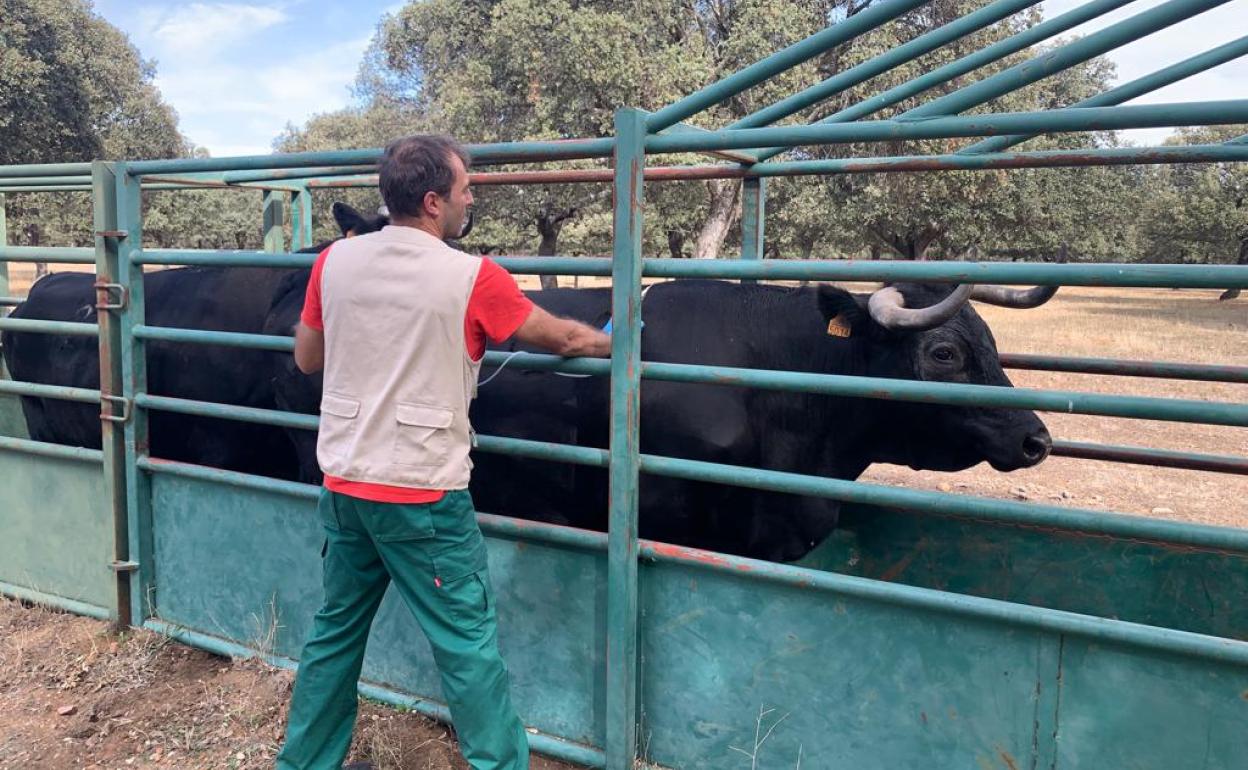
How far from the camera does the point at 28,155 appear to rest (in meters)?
21.8

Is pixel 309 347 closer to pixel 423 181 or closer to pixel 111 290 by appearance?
pixel 423 181

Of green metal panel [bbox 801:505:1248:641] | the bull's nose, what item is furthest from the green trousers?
the bull's nose

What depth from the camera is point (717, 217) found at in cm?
1797

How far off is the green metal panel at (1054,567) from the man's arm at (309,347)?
2.50 meters

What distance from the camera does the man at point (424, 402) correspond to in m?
2.62

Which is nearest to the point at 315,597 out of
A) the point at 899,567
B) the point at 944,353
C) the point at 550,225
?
the point at 899,567

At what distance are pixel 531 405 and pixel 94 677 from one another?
7.10 feet

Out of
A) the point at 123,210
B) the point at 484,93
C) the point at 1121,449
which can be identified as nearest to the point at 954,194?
the point at 484,93

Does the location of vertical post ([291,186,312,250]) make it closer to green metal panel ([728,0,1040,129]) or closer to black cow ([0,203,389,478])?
black cow ([0,203,389,478])

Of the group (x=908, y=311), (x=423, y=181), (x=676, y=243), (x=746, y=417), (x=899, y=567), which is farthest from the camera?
(x=676, y=243)

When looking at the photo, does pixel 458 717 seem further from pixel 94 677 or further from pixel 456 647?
pixel 94 677

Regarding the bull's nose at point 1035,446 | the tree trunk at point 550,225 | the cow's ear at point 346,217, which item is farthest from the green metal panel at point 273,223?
the tree trunk at point 550,225

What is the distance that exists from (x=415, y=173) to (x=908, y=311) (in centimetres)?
212

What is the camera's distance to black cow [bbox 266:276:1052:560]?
12.6 ft
